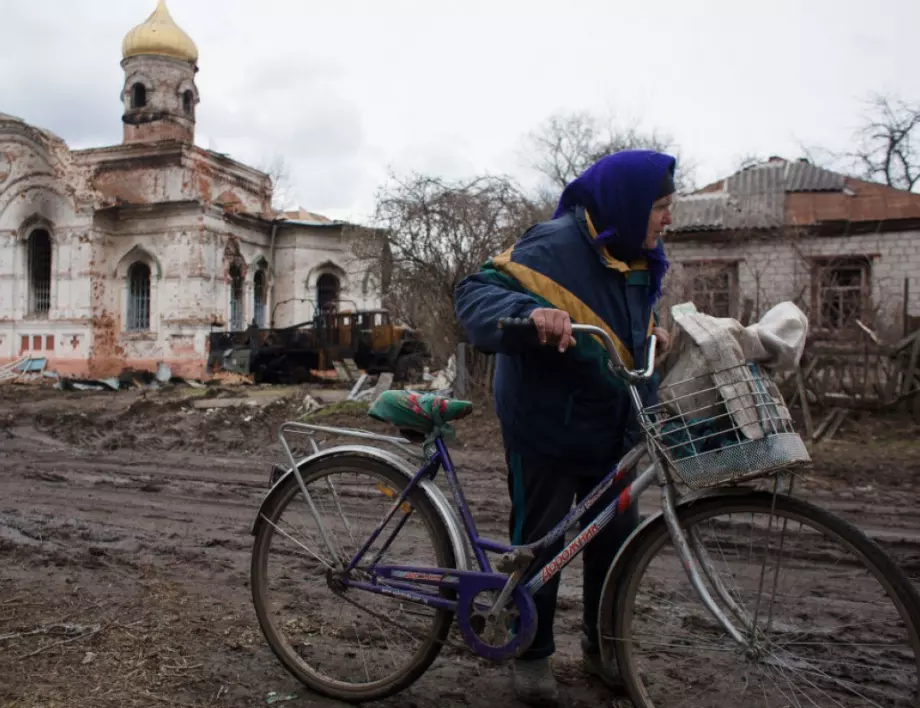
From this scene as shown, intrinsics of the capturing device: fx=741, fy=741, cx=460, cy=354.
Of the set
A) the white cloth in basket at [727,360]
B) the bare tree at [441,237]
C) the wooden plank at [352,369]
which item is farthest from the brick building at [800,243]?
the white cloth in basket at [727,360]

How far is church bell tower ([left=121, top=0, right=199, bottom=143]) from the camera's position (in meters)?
27.3

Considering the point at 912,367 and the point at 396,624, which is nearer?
the point at 396,624

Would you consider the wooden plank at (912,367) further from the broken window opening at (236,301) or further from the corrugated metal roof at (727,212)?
the broken window opening at (236,301)

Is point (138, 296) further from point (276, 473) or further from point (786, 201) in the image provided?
point (276, 473)

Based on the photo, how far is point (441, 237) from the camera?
495 inches

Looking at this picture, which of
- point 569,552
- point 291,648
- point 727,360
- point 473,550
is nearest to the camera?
point 727,360

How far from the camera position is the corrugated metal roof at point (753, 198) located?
19.3 m

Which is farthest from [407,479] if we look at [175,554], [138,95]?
[138,95]

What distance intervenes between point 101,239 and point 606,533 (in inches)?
1032

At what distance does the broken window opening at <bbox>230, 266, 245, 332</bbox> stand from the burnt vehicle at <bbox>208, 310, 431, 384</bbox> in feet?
12.4

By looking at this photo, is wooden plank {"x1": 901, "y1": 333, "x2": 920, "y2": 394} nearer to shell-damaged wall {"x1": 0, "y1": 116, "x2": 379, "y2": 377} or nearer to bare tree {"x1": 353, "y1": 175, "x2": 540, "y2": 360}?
bare tree {"x1": 353, "y1": 175, "x2": 540, "y2": 360}

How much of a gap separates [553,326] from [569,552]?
0.78 meters

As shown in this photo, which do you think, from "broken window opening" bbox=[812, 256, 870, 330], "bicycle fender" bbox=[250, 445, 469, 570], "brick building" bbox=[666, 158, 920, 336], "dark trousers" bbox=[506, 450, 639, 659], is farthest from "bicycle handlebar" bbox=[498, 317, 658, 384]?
"brick building" bbox=[666, 158, 920, 336]

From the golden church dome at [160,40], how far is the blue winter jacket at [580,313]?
29409 mm
